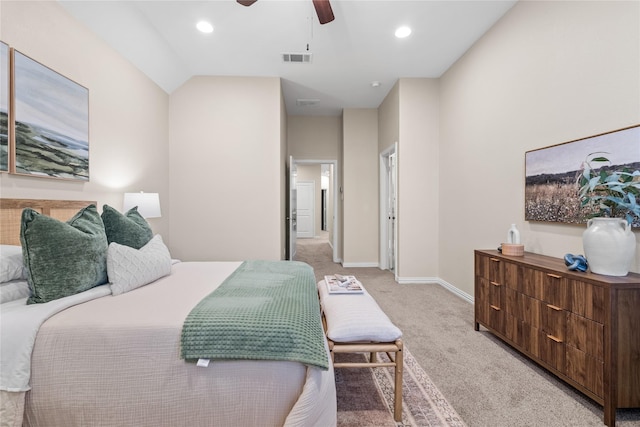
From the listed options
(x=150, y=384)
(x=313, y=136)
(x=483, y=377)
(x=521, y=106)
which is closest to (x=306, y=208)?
(x=313, y=136)

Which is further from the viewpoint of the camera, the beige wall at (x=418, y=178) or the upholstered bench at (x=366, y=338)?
the beige wall at (x=418, y=178)

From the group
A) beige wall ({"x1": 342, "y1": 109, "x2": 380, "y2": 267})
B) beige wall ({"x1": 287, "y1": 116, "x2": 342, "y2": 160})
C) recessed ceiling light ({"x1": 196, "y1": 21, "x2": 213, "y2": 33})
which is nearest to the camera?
recessed ceiling light ({"x1": 196, "y1": 21, "x2": 213, "y2": 33})

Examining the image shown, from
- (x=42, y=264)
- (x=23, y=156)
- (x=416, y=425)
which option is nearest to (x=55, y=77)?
(x=23, y=156)

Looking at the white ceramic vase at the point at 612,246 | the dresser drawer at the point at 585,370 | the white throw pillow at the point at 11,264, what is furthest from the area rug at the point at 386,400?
the white throw pillow at the point at 11,264

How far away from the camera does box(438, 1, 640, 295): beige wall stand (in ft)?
5.60

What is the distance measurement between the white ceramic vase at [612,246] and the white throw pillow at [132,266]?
2725 millimetres

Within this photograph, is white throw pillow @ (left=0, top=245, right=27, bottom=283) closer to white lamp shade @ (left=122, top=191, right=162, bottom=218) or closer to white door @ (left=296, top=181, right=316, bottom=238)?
white lamp shade @ (left=122, top=191, right=162, bottom=218)

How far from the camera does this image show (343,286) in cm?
199

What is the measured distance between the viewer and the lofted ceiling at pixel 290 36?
2.53m

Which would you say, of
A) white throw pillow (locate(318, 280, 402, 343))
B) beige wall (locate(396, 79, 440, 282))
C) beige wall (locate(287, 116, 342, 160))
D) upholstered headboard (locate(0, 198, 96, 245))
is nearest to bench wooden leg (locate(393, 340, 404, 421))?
white throw pillow (locate(318, 280, 402, 343))

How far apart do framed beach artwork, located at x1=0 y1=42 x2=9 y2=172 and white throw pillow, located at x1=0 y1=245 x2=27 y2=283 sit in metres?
0.60

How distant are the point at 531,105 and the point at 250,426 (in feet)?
10.1

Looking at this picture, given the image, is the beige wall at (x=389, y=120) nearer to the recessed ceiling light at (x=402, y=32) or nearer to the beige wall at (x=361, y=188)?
the beige wall at (x=361, y=188)

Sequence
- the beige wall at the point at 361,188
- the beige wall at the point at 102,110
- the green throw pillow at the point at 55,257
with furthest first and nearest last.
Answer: the beige wall at the point at 361,188 < the beige wall at the point at 102,110 < the green throw pillow at the point at 55,257
